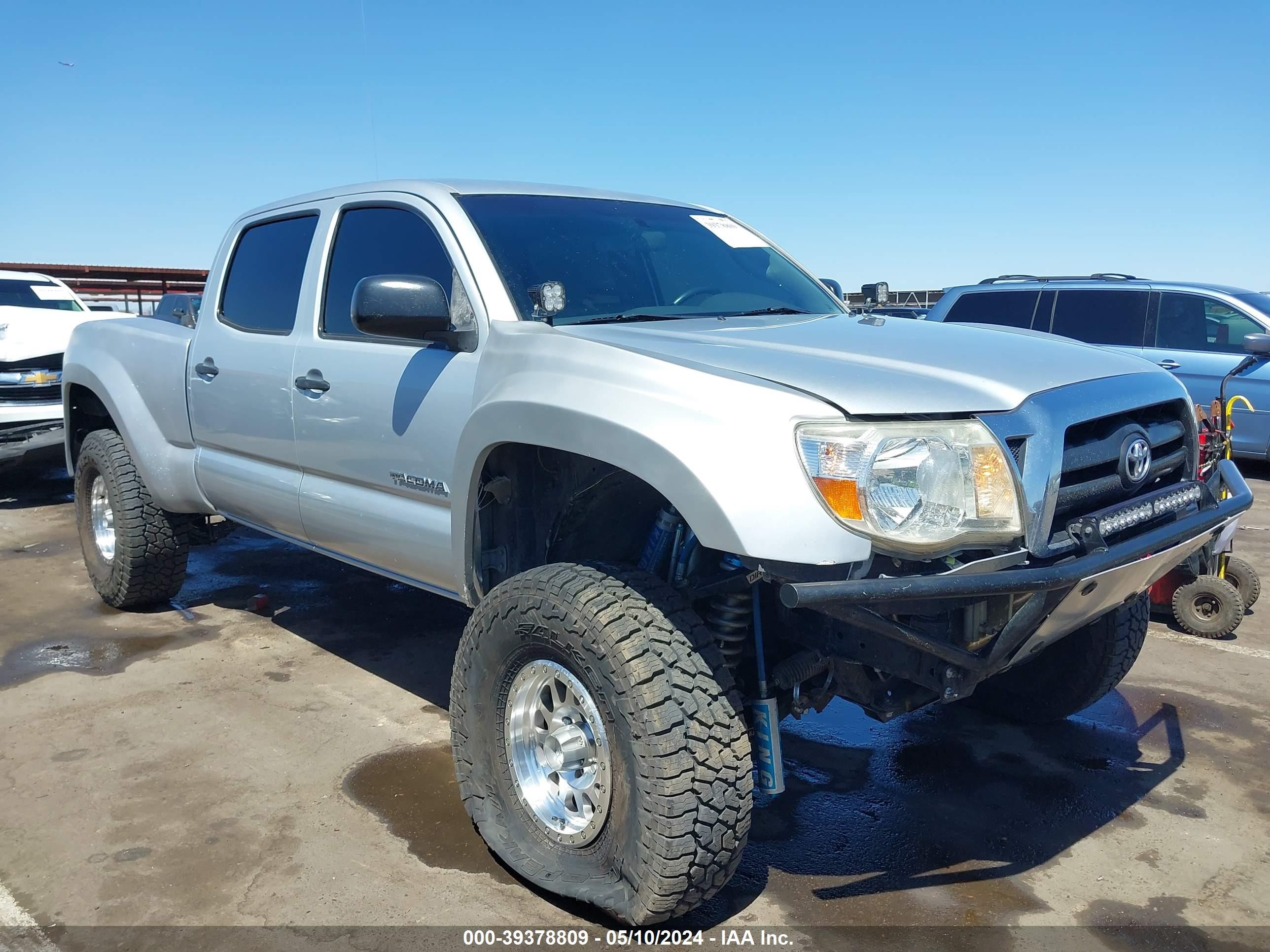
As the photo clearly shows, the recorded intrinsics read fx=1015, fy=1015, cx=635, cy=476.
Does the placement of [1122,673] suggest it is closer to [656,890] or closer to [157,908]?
[656,890]

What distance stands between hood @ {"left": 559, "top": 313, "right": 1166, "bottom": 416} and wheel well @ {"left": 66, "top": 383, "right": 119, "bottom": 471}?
3697mm

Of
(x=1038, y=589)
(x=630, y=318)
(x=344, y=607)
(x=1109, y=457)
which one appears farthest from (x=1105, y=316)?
(x=1038, y=589)

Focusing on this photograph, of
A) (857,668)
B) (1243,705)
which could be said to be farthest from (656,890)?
(1243,705)

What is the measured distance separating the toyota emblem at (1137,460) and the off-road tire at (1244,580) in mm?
3184

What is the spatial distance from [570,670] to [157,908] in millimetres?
1293

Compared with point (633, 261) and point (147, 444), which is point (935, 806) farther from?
point (147, 444)

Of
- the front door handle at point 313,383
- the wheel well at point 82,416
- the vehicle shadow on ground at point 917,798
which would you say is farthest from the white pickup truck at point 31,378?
the front door handle at point 313,383

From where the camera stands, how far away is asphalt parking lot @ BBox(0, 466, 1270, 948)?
2.76 metres

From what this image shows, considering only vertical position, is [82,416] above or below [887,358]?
below

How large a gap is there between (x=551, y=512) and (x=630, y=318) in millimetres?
672

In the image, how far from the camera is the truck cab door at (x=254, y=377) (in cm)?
397

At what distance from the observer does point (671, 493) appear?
2.37 m

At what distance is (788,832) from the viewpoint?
318 centimetres

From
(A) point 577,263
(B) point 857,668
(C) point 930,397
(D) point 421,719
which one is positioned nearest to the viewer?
(C) point 930,397
